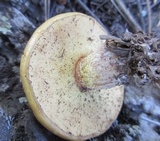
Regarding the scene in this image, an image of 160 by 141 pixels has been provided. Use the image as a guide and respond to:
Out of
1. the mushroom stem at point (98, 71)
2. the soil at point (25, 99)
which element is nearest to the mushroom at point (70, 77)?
the mushroom stem at point (98, 71)

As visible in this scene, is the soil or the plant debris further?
the soil

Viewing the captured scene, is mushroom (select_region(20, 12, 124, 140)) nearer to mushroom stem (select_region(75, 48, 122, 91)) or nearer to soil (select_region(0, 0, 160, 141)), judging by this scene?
mushroom stem (select_region(75, 48, 122, 91))

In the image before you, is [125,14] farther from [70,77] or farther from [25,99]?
[25,99]

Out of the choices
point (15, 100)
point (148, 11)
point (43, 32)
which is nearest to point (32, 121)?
point (15, 100)

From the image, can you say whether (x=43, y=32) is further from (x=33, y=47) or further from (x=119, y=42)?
(x=119, y=42)

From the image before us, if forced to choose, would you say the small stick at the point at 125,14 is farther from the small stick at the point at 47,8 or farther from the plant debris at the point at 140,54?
the plant debris at the point at 140,54

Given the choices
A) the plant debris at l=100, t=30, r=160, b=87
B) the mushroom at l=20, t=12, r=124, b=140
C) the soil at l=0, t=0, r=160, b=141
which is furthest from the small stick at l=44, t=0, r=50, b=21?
the plant debris at l=100, t=30, r=160, b=87

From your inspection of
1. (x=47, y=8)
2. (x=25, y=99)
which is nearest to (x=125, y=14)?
(x=47, y=8)
